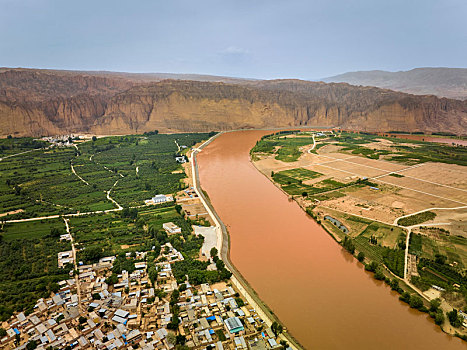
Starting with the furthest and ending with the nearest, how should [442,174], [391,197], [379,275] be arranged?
[442,174] < [391,197] < [379,275]

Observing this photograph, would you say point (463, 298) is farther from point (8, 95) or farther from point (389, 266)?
point (8, 95)

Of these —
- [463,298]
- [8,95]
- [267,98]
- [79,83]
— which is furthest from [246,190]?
[79,83]

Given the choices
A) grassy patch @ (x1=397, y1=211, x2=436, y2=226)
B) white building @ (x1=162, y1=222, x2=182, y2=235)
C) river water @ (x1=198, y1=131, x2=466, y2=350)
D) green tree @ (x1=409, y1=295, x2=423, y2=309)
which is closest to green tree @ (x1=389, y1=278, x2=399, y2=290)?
river water @ (x1=198, y1=131, x2=466, y2=350)

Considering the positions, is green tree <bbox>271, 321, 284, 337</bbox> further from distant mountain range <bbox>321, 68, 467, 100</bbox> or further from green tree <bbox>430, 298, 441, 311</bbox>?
distant mountain range <bbox>321, 68, 467, 100</bbox>

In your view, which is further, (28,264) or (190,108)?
(190,108)

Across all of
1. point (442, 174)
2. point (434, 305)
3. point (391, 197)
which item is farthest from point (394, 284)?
point (442, 174)

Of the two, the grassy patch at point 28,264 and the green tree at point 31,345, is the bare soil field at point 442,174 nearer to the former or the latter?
the grassy patch at point 28,264

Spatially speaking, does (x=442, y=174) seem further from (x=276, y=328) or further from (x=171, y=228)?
(x=276, y=328)
